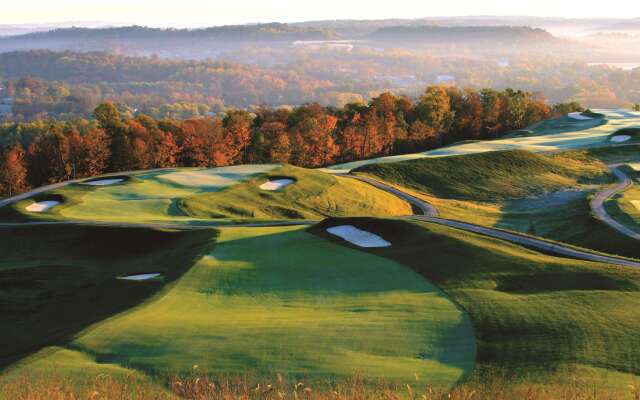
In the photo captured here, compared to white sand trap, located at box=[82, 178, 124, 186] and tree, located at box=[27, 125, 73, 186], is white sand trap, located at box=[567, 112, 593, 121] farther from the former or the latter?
white sand trap, located at box=[82, 178, 124, 186]

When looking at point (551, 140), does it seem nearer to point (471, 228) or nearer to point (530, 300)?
point (471, 228)

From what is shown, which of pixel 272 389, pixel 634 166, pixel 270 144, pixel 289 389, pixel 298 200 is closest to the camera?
pixel 272 389

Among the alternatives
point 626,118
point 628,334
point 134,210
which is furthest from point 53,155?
point 626,118

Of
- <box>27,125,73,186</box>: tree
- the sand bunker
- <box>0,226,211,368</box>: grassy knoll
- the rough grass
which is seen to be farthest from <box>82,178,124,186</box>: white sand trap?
the rough grass

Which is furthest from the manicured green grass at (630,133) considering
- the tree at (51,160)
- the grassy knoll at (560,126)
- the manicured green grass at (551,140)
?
the tree at (51,160)

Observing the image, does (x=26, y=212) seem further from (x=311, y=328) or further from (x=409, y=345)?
(x=409, y=345)

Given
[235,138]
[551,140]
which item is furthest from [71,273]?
[551,140]
